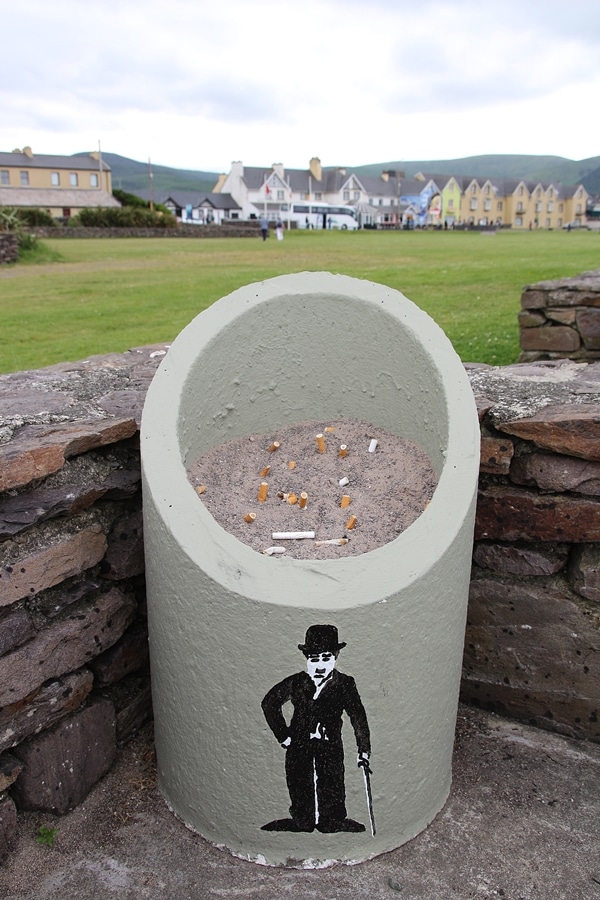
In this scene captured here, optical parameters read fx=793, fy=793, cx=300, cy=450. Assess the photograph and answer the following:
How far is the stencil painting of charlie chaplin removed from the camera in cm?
233

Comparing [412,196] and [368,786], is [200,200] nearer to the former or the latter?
[412,196]

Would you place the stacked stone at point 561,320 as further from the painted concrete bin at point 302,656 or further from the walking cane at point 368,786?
the walking cane at point 368,786

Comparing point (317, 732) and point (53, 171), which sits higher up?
point (53, 171)

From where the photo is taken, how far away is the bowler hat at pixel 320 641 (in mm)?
2281

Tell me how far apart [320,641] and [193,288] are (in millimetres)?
13617

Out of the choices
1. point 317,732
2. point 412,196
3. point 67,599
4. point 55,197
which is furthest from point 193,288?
point 412,196

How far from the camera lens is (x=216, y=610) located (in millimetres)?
2348

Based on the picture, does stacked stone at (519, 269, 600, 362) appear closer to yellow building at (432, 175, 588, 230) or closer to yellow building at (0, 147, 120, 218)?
yellow building at (0, 147, 120, 218)

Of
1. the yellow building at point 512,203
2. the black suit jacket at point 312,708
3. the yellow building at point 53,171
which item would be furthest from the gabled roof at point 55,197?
the black suit jacket at point 312,708

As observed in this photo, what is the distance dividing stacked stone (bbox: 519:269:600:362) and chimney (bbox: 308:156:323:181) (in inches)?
3108

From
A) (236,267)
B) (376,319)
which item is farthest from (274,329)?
(236,267)

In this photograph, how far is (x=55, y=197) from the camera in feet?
203

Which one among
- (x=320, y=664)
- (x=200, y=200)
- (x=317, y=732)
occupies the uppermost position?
(x=200, y=200)

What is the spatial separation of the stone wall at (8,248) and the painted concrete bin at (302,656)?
781 inches
